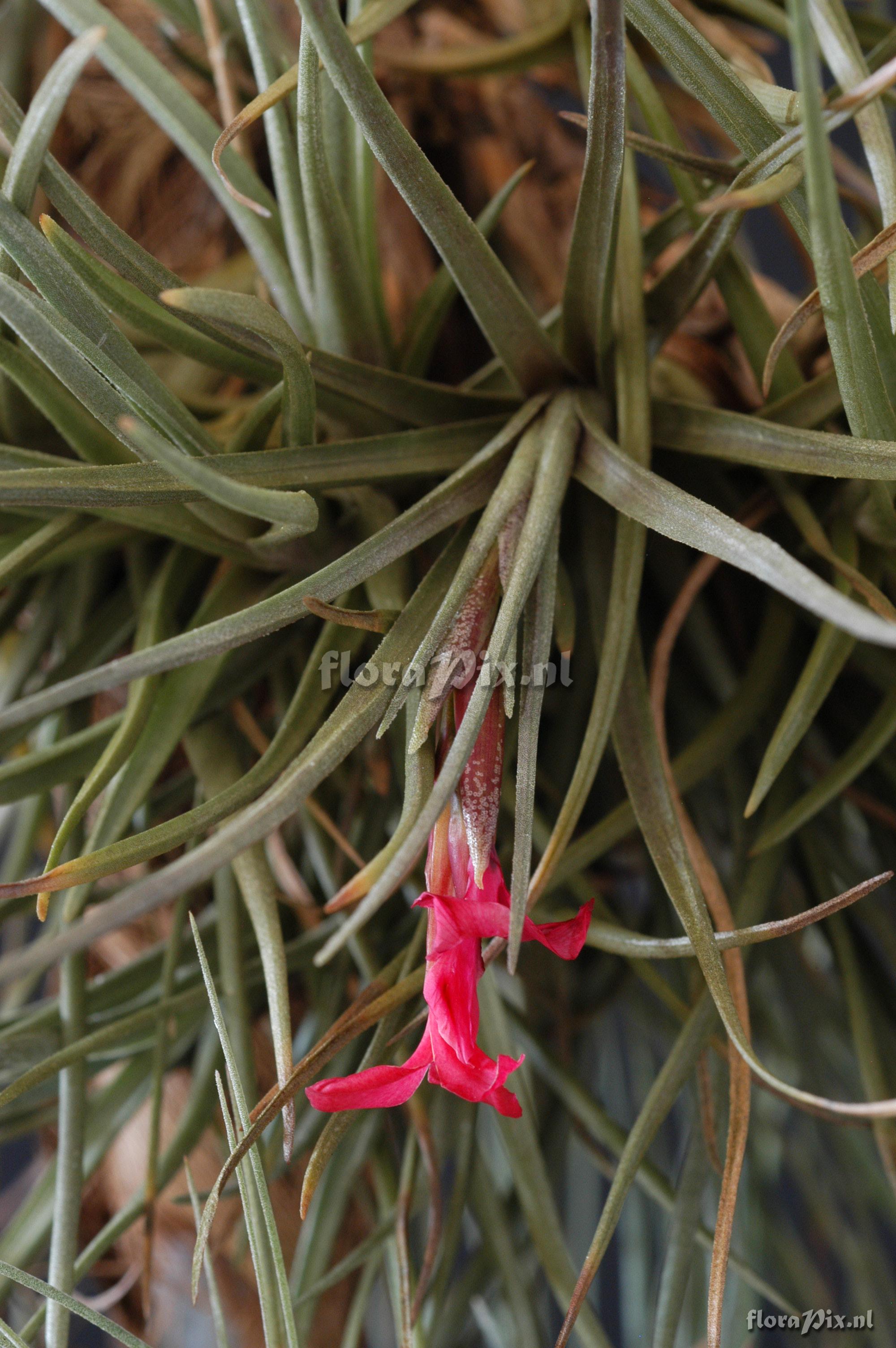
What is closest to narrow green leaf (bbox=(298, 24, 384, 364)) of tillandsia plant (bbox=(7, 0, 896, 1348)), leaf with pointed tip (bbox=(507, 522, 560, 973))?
tillandsia plant (bbox=(7, 0, 896, 1348))

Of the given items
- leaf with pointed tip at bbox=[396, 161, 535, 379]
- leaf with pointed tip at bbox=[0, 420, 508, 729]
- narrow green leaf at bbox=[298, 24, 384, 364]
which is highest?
leaf with pointed tip at bbox=[396, 161, 535, 379]

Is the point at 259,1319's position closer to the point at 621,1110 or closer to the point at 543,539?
the point at 621,1110

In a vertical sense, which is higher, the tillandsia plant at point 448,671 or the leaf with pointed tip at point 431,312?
the leaf with pointed tip at point 431,312

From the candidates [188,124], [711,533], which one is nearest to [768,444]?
[711,533]

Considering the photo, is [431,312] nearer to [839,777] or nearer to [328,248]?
[328,248]

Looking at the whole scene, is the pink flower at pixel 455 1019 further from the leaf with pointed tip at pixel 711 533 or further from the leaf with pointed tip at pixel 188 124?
the leaf with pointed tip at pixel 188 124

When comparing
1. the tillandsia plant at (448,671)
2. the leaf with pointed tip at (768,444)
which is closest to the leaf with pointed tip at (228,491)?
the tillandsia plant at (448,671)

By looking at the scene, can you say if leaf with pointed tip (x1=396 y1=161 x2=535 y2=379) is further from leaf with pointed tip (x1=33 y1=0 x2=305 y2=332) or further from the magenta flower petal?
the magenta flower petal

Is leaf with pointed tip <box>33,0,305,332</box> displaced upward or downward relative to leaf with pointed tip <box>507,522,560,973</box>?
upward

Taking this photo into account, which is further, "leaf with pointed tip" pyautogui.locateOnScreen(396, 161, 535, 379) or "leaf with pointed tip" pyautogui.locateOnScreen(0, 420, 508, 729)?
"leaf with pointed tip" pyautogui.locateOnScreen(396, 161, 535, 379)
